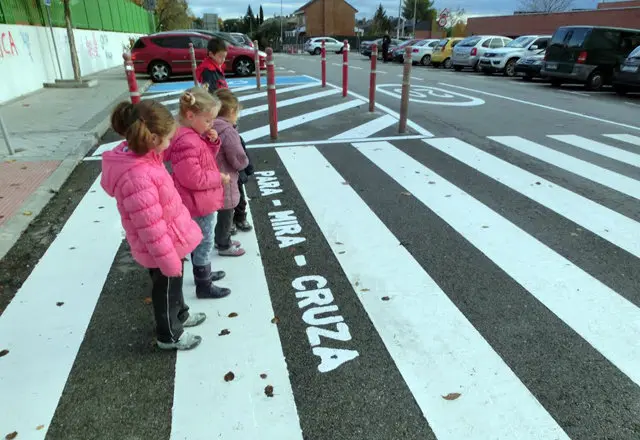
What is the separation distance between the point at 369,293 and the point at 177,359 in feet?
4.50

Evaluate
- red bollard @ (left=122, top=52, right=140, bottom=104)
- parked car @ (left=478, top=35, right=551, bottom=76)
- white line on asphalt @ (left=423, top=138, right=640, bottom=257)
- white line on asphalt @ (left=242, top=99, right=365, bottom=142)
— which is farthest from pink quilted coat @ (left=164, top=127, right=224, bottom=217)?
parked car @ (left=478, top=35, right=551, bottom=76)

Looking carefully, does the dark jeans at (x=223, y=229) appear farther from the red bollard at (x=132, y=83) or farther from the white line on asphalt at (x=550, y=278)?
the red bollard at (x=132, y=83)

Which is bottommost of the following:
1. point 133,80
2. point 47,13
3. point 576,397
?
point 576,397

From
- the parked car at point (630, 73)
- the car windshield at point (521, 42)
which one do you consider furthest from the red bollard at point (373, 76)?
the car windshield at point (521, 42)

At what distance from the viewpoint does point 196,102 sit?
9.34 feet

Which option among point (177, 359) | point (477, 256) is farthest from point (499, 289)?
point (177, 359)

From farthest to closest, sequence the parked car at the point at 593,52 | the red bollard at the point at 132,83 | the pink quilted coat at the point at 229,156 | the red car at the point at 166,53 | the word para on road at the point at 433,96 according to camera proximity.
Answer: the red car at the point at 166,53 < the parked car at the point at 593,52 < the word para on road at the point at 433,96 < the red bollard at the point at 132,83 < the pink quilted coat at the point at 229,156

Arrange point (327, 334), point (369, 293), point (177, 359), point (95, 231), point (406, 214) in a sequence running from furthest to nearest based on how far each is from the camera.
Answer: point (406, 214) < point (95, 231) < point (369, 293) < point (327, 334) < point (177, 359)

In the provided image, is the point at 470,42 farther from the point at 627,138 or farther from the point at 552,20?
the point at 627,138

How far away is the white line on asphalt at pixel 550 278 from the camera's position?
2.86 m

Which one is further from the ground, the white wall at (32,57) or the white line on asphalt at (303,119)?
the white wall at (32,57)

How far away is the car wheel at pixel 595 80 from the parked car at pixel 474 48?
272 inches

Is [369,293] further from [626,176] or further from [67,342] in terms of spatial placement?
[626,176]

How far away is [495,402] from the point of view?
2400 mm
